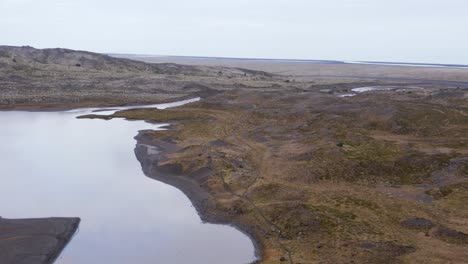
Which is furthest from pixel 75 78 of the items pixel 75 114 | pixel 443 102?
pixel 443 102

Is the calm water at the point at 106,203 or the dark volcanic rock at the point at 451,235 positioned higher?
the dark volcanic rock at the point at 451,235

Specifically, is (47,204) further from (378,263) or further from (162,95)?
(162,95)

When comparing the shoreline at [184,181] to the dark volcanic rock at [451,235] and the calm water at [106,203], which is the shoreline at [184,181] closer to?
the calm water at [106,203]

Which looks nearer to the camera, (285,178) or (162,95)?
(285,178)

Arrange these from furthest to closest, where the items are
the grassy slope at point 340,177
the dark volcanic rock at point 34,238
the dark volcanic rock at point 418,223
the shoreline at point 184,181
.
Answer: the shoreline at point 184,181, the dark volcanic rock at point 418,223, the grassy slope at point 340,177, the dark volcanic rock at point 34,238

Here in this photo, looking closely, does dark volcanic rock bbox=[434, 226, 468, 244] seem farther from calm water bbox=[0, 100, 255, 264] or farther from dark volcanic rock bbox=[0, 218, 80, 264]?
dark volcanic rock bbox=[0, 218, 80, 264]

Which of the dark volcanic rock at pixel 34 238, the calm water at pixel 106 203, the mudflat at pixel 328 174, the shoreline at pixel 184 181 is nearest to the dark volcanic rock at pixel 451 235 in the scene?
A: the mudflat at pixel 328 174

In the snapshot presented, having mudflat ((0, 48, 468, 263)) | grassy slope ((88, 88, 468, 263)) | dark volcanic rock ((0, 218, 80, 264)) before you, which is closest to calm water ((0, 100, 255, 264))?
dark volcanic rock ((0, 218, 80, 264))
